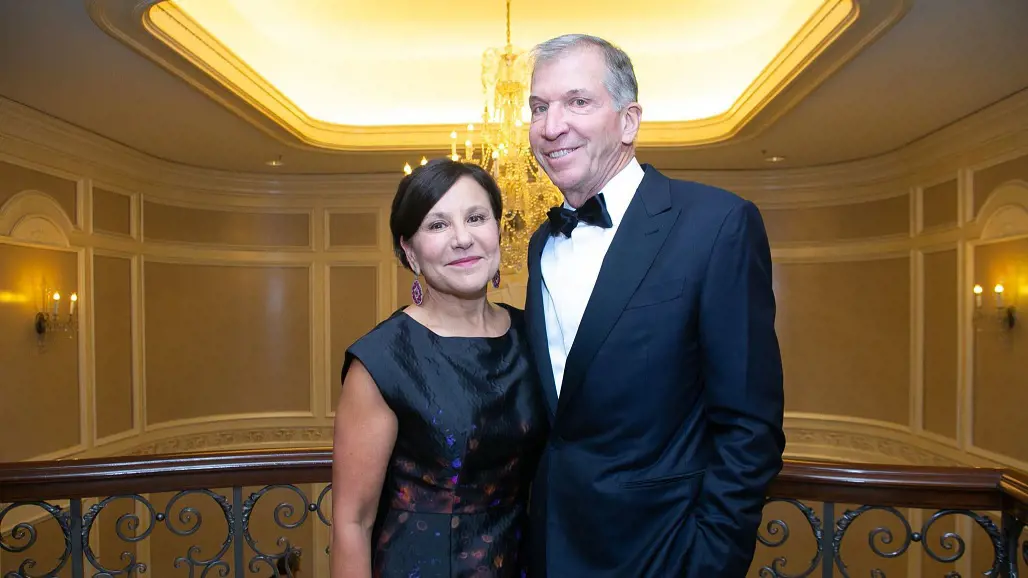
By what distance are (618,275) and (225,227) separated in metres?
6.58

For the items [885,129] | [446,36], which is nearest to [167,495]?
[446,36]

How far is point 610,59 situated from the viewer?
1407 mm

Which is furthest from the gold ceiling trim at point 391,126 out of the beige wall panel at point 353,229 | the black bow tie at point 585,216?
the black bow tie at point 585,216

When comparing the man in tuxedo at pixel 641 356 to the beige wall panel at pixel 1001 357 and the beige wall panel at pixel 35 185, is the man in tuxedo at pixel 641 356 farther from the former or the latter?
the beige wall panel at pixel 35 185

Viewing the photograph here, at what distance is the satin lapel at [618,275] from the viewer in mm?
1340

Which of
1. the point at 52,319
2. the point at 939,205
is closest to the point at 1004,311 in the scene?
the point at 939,205

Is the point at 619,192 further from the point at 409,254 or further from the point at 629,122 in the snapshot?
the point at 409,254

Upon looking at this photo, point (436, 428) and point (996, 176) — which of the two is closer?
point (436, 428)

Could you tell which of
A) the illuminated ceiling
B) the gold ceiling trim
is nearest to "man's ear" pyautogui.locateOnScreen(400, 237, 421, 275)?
the gold ceiling trim

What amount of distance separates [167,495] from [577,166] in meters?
5.82

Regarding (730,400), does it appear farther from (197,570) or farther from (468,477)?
(197,570)

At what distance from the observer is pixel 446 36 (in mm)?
5566

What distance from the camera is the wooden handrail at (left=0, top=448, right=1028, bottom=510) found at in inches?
64.3

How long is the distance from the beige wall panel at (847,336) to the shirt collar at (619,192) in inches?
223
